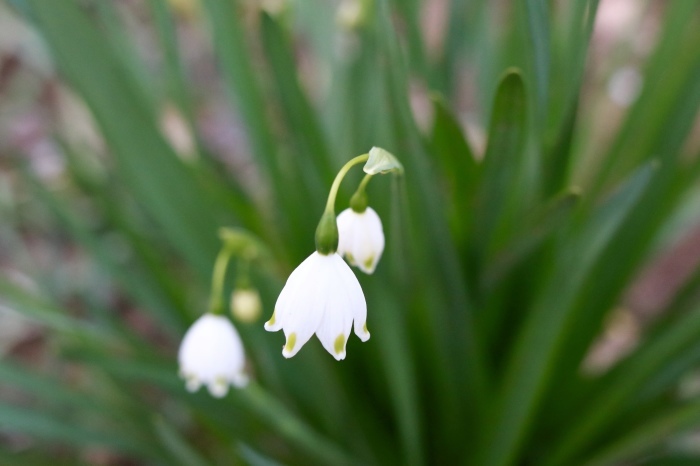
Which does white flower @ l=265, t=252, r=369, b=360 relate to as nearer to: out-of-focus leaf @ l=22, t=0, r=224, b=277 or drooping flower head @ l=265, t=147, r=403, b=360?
drooping flower head @ l=265, t=147, r=403, b=360

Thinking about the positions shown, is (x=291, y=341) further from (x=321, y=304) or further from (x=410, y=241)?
(x=410, y=241)

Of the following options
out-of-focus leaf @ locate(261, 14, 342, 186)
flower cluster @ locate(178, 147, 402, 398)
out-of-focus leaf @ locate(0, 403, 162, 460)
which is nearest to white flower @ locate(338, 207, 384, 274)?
flower cluster @ locate(178, 147, 402, 398)

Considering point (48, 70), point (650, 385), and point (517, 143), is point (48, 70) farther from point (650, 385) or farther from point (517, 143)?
point (650, 385)

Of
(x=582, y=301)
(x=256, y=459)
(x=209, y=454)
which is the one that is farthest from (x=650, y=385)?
(x=209, y=454)

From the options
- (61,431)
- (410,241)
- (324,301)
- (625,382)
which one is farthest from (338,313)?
(61,431)

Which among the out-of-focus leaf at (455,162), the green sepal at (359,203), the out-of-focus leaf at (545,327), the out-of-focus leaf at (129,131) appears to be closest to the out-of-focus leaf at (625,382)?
the out-of-focus leaf at (545,327)
